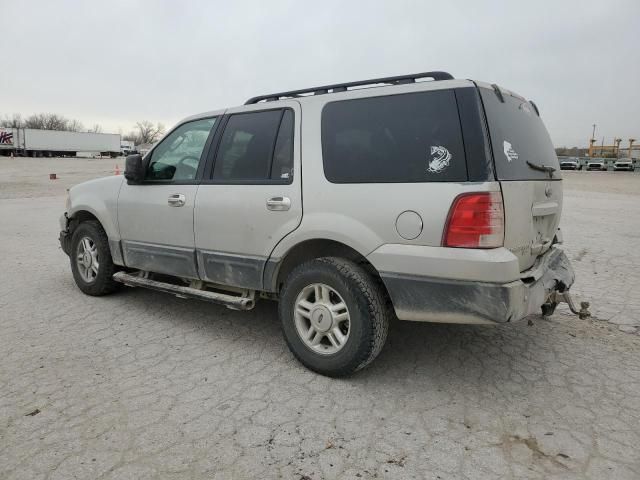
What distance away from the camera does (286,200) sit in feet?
10.9

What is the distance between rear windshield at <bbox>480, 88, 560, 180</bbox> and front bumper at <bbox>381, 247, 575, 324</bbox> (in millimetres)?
649

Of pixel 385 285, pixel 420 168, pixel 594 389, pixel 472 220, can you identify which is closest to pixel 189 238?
pixel 385 285

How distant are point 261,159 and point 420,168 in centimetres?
130

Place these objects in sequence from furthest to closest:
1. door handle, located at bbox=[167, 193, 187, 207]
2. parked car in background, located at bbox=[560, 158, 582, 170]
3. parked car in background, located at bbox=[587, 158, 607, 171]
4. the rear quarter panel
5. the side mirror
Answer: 1. parked car in background, located at bbox=[587, 158, 607, 171]
2. parked car in background, located at bbox=[560, 158, 582, 170]
3. the side mirror
4. door handle, located at bbox=[167, 193, 187, 207]
5. the rear quarter panel

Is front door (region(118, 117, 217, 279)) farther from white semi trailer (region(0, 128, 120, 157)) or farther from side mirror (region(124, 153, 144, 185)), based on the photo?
white semi trailer (region(0, 128, 120, 157))

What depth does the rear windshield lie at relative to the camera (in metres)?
2.80

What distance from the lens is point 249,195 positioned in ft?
11.6

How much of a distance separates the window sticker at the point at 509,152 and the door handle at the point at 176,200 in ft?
8.24

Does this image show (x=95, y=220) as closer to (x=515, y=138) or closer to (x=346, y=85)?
(x=346, y=85)

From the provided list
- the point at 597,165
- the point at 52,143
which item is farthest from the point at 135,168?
the point at 52,143

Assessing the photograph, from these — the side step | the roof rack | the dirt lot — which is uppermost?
the roof rack

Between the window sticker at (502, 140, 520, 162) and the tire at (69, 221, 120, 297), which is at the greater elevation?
the window sticker at (502, 140, 520, 162)

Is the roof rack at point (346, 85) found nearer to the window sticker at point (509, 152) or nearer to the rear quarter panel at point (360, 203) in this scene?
the rear quarter panel at point (360, 203)

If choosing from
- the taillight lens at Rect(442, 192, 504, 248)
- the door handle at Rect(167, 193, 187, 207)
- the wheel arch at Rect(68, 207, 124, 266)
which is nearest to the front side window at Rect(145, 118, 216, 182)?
the door handle at Rect(167, 193, 187, 207)
